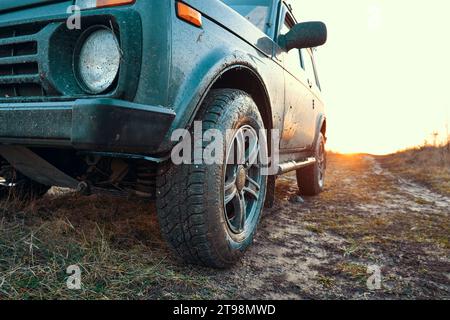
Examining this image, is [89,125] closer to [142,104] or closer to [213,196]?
[142,104]

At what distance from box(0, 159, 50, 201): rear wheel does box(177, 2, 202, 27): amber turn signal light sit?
1.57 meters

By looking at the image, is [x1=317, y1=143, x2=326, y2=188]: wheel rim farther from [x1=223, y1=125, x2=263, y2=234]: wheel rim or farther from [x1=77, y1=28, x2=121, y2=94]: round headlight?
[x1=77, y1=28, x2=121, y2=94]: round headlight

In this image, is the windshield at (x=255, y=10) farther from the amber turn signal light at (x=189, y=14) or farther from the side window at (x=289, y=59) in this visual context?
the amber turn signal light at (x=189, y=14)

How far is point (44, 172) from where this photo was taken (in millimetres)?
1745

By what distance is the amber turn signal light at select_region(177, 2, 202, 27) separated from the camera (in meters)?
1.39

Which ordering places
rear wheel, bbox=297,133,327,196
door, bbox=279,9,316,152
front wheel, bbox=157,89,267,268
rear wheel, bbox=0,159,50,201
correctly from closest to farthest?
1. front wheel, bbox=157,89,267,268
2. rear wheel, bbox=0,159,50,201
3. door, bbox=279,9,316,152
4. rear wheel, bbox=297,133,327,196

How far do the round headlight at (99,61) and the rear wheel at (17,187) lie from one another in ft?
4.18

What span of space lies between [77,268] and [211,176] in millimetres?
669

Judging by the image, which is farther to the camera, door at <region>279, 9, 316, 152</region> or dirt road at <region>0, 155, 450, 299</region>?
door at <region>279, 9, 316, 152</region>


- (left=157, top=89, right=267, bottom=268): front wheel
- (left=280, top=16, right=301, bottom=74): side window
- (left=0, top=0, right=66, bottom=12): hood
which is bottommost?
(left=157, top=89, right=267, bottom=268): front wheel

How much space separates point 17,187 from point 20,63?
1427 mm

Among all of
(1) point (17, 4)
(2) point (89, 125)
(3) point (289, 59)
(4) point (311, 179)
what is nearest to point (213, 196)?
(2) point (89, 125)

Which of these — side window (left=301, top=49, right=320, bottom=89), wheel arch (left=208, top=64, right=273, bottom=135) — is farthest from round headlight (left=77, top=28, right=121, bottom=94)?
side window (left=301, top=49, right=320, bottom=89)

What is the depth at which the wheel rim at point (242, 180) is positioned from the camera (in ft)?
5.90
